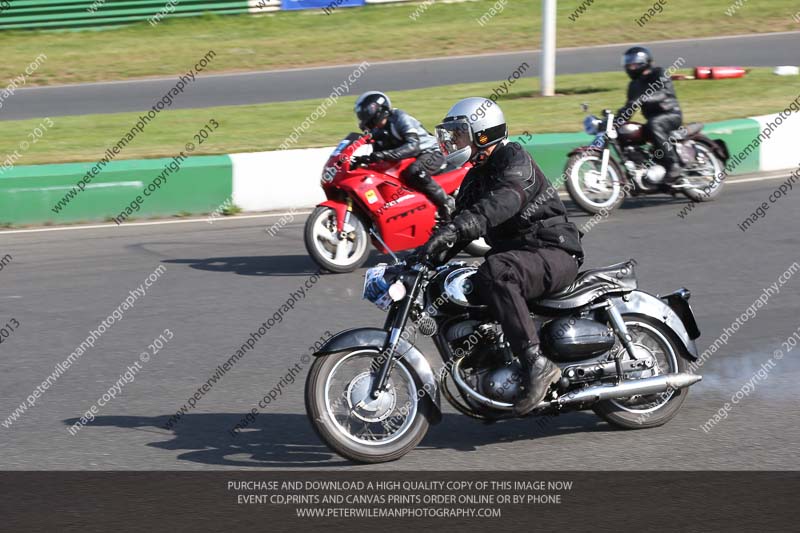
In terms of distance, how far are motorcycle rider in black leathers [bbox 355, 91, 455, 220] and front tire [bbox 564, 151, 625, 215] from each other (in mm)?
2121

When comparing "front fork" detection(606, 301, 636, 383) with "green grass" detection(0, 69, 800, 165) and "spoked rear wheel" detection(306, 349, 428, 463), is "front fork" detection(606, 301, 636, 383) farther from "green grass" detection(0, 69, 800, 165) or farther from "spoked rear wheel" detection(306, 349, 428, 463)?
"green grass" detection(0, 69, 800, 165)

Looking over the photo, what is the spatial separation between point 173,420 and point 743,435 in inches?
123

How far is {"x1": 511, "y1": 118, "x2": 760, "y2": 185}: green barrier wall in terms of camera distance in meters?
13.7

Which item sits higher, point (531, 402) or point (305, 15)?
point (531, 402)

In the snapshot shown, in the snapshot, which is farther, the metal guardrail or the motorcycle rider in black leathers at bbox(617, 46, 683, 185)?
the metal guardrail

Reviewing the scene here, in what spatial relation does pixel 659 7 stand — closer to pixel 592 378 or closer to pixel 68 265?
pixel 68 265

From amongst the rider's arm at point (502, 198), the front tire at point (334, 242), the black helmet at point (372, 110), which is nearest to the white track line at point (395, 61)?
the black helmet at point (372, 110)

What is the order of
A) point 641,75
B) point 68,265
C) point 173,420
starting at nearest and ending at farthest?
point 173,420, point 68,265, point 641,75

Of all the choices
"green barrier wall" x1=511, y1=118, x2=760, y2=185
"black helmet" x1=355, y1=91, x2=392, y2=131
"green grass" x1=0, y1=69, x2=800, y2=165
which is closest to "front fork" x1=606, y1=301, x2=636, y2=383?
"black helmet" x1=355, y1=91, x2=392, y2=131

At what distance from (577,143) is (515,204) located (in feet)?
26.9

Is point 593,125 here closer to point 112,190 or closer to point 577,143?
point 577,143
